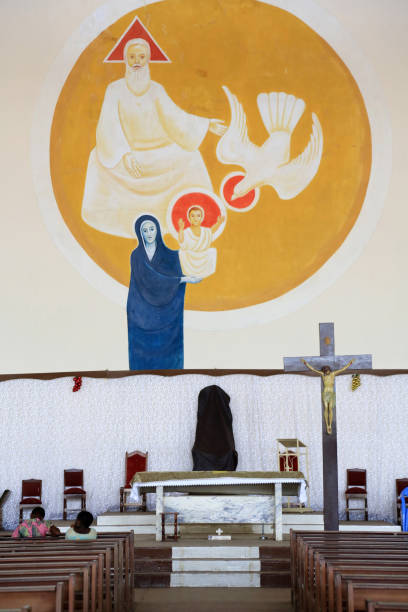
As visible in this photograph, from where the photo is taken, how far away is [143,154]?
11.4m

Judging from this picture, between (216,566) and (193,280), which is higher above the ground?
(193,280)

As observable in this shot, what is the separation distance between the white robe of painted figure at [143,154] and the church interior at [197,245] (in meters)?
0.03

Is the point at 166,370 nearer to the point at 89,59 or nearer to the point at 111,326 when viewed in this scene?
the point at 111,326

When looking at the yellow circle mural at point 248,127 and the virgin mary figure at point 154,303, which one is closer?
the virgin mary figure at point 154,303

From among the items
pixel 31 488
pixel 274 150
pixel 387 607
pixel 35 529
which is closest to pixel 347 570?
pixel 387 607

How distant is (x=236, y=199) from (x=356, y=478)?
448cm

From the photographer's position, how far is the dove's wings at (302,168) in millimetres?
11133

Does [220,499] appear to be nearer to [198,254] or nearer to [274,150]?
[198,254]

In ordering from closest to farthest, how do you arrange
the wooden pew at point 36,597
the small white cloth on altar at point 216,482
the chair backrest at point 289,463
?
the wooden pew at point 36,597 → the small white cloth on altar at point 216,482 → the chair backrest at point 289,463

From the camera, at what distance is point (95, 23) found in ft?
37.2

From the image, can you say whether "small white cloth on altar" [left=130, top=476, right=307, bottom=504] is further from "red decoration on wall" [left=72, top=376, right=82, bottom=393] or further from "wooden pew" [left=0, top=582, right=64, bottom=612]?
"wooden pew" [left=0, top=582, right=64, bottom=612]

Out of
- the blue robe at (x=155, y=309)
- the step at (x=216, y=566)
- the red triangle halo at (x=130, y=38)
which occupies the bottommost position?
the step at (x=216, y=566)

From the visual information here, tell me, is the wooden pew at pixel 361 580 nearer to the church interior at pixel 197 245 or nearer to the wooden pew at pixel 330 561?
the wooden pew at pixel 330 561

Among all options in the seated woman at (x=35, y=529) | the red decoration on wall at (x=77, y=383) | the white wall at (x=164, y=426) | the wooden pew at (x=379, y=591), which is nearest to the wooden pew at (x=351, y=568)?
the wooden pew at (x=379, y=591)
